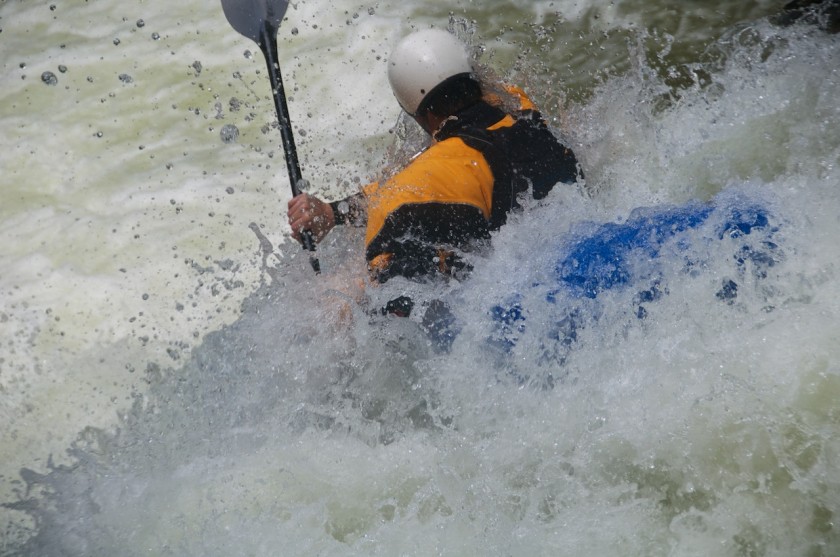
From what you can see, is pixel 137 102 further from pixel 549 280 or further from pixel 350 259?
pixel 549 280

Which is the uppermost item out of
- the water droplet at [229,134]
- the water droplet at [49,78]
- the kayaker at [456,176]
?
the kayaker at [456,176]

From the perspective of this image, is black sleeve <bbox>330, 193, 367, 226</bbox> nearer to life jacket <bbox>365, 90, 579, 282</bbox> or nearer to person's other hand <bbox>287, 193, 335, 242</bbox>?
person's other hand <bbox>287, 193, 335, 242</bbox>

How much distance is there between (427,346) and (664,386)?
0.67 meters

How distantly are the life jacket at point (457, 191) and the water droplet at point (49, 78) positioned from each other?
9.58ft

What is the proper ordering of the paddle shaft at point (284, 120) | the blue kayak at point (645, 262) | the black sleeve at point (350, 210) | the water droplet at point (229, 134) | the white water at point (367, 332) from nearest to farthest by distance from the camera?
the white water at point (367, 332)
the blue kayak at point (645, 262)
the black sleeve at point (350, 210)
the paddle shaft at point (284, 120)
the water droplet at point (229, 134)

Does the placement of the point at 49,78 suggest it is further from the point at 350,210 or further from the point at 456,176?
the point at 456,176

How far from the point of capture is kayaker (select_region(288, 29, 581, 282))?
2287mm

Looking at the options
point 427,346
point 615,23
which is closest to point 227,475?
point 427,346

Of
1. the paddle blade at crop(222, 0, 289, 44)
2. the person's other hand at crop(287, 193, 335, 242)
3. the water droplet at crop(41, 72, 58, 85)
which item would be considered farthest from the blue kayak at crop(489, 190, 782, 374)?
the water droplet at crop(41, 72, 58, 85)

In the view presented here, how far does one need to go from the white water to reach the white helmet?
56 centimetres

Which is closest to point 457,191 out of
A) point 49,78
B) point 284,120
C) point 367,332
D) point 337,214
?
point 367,332

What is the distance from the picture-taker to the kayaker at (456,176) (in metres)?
2.29

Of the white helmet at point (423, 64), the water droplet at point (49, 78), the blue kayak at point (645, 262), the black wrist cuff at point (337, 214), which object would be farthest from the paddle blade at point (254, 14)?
the water droplet at point (49, 78)

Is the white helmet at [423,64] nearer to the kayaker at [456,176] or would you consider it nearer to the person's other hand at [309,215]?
the kayaker at [456,176]
